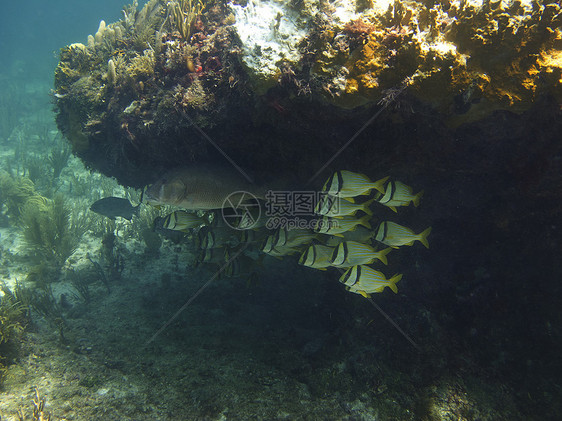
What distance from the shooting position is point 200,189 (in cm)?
397

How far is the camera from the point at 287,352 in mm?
4617

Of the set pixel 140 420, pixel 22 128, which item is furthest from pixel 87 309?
pixel 22 128

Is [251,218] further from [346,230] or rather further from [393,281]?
[393,281]

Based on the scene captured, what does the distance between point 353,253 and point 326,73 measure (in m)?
2.10

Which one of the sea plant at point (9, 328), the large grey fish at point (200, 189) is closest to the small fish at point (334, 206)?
the large grey fish at point (200, 189)

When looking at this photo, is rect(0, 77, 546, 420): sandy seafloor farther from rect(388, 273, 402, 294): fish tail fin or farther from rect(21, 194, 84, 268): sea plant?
rect(21, 194, 84, 268): sea plant

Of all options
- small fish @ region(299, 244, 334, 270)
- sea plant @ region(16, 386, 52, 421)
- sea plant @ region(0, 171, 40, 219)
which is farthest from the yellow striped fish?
sea plant @ region(0, 171, 40, 219)

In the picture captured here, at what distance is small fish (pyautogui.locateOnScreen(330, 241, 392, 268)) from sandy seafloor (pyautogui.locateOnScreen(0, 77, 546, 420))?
150cm

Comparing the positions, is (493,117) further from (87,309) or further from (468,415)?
(87,309)

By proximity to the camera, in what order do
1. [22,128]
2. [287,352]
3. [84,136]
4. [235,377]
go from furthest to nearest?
[22,128] → [84,136] → [287,352] → [235,377]

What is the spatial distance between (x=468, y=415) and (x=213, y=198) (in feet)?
13.4

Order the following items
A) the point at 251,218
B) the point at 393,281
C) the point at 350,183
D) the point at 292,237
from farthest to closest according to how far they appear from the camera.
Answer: the point at 251,218 → the point at 292,237 → the point at 393,281 → the point at 350,183

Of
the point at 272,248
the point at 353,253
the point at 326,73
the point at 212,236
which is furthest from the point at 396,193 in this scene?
the point at 212,236

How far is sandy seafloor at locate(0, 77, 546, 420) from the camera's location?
3453mm
